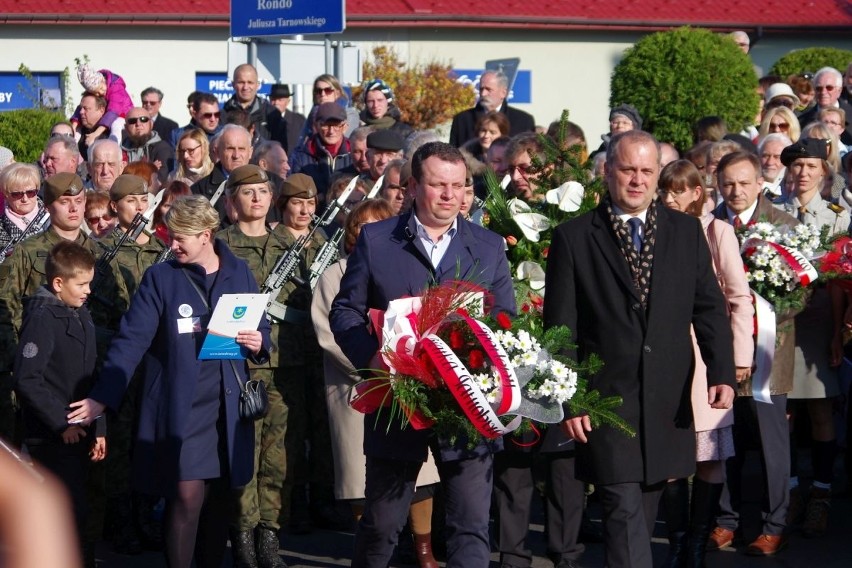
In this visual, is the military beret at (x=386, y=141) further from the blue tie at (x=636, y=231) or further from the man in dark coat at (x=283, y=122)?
the blue tie at (x=636, y=231)

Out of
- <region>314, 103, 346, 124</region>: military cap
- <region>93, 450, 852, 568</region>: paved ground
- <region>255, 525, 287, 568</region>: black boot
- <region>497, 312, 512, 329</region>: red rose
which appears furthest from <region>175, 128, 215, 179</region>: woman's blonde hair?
<region>497, 312, 512, 329</region>: red rose

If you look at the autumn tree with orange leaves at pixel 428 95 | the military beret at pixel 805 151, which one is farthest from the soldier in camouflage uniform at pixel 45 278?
the autumn tree with orange leaves at pixel 428 95

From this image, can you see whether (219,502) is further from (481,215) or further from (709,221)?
(709,221)

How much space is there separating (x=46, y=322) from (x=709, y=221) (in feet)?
11.1

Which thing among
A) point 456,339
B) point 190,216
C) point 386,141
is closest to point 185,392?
point 190,216

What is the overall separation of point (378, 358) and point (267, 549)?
2440mm

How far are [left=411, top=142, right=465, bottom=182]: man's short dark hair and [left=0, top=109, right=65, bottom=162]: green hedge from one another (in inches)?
428

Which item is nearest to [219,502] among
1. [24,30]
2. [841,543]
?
[841,543]

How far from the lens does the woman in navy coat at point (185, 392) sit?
21.5 ft

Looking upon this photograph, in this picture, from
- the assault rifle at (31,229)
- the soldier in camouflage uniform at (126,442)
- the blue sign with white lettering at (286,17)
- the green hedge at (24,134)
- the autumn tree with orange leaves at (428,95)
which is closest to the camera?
the soldier in camouflage uniform at (126,442)

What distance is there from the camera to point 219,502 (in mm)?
6816

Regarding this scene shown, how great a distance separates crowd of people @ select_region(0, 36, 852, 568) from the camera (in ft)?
19.4

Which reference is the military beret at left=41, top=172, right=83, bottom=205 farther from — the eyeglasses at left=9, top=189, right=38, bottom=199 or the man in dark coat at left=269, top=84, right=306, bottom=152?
the man in dark coat at left=269, top=84, right=306, bottom=152

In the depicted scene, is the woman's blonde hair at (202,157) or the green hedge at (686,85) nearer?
the woman's blonde hair at (202,157)
